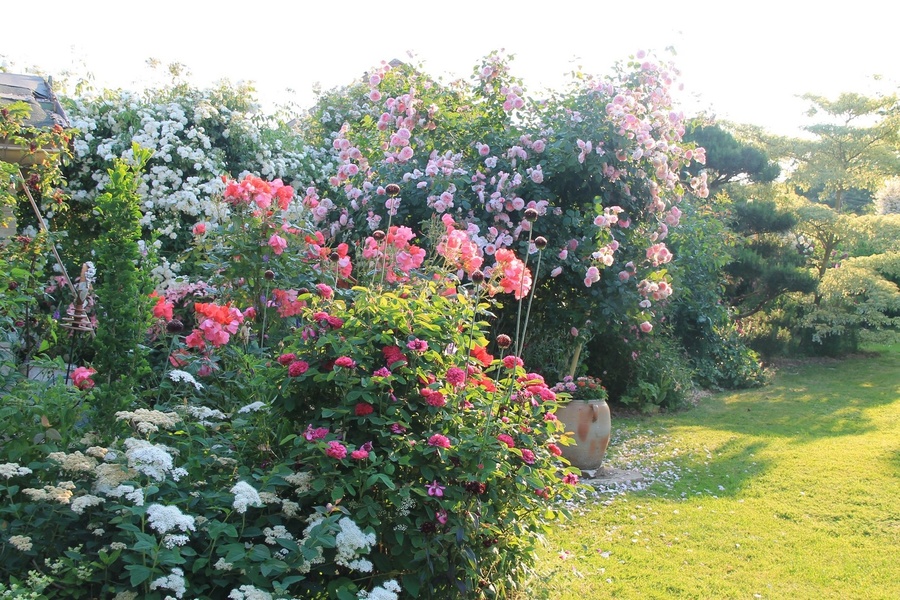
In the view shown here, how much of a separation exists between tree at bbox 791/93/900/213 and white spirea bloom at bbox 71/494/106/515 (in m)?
14.6

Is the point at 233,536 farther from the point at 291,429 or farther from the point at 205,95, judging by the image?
the point at 205,95

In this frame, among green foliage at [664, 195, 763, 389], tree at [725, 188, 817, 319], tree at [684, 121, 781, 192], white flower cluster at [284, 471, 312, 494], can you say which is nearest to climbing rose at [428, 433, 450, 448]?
white flower cluster at [284, 471, 312, 494]

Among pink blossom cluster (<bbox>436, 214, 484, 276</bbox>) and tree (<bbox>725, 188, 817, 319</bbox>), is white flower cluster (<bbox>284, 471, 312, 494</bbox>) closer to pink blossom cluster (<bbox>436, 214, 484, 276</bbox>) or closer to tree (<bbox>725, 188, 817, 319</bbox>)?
pink blossom cluster (<bbox>436, 214, 484, 276</bbox>)

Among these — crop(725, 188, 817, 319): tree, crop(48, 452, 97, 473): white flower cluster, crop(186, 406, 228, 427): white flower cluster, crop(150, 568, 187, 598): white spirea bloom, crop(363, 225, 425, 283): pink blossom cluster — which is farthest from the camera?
crop(725, 188, 817, 319): tree

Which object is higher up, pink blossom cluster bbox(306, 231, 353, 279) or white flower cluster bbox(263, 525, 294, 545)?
pink blossom cluster bbox(306, 231, 353, 279)

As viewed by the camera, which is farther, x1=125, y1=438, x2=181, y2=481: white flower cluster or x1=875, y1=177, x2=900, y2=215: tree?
x1=875, y1=177, x2=900, y2=215: tree

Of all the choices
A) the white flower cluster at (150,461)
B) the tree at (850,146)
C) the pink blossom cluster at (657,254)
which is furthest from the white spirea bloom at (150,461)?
the tree at (850,146)

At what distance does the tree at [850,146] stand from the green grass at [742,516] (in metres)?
7.67

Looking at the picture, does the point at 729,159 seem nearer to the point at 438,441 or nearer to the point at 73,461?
the point at 438,441

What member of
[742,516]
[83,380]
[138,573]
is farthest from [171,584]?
[742,516]

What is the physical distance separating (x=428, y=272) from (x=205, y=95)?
3.72 metres

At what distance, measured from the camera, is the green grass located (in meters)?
3.34

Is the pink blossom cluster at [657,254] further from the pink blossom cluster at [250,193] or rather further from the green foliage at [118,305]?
the green foliage at [118,305]

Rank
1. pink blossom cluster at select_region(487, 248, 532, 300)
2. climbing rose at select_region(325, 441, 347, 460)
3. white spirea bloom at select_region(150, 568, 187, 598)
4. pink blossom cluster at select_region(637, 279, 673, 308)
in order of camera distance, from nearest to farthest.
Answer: white spirea bloom at select_region(150, 568, 187, 598) → climbing rose at select_region(325, 441, 347, 460) → pink blossom cluster at select_region(487, 248, 532, 300) → pink blossom cluster at select_region(637, 279, 673, 308)
